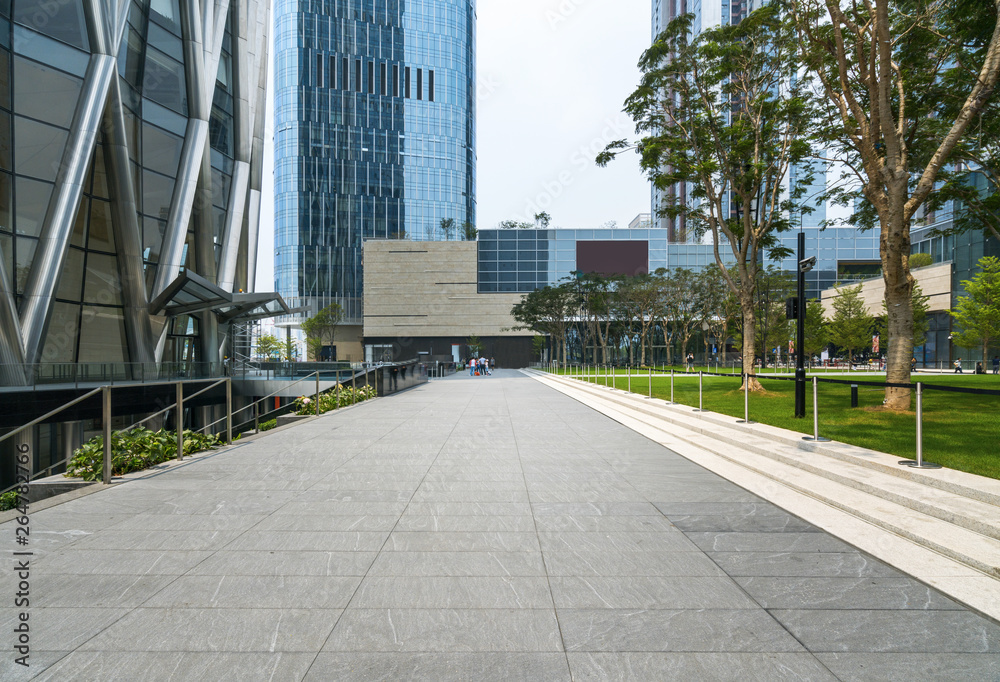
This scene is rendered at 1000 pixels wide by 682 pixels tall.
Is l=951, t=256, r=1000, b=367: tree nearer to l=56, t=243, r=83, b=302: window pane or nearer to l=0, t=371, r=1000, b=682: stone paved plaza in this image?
l=0, t=371, r=1000, b=682: stone paved plaza

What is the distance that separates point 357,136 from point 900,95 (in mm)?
103771

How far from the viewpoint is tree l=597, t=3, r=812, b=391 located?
812 inches

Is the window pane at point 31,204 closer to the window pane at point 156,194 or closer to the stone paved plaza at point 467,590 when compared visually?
the window pane at point 156,194

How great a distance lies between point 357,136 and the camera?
358 feet

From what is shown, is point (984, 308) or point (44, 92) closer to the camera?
point (44, 92)

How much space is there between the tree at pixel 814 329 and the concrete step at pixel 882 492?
5194 cm

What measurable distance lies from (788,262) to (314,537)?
92.7m

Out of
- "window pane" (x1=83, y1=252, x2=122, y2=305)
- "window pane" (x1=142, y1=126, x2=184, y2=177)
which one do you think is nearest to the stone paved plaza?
"window pane" (x1=83, y1=252, x2=122, y2=305)

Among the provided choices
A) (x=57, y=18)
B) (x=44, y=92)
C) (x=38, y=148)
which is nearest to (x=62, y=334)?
(x=38, y=148)

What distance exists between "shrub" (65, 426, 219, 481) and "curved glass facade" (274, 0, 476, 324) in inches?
3679

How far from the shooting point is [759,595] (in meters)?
4.28

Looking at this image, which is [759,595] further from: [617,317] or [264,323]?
[264,323]

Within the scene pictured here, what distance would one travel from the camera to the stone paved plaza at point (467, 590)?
337 centimetres

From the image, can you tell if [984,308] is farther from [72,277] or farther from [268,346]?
[268,346]
